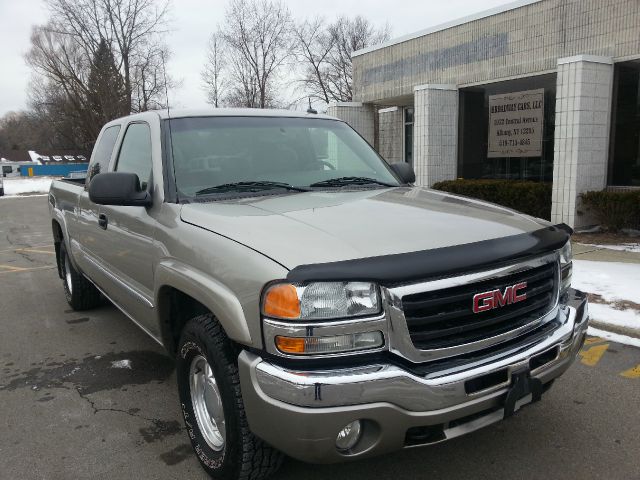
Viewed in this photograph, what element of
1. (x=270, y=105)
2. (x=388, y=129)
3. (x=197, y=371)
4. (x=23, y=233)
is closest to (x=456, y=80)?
(x=388, y=129)

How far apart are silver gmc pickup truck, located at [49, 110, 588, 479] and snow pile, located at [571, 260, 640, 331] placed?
106 inches

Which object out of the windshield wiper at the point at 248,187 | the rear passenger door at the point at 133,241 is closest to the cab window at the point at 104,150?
the rear passenger door at the point at 133,241

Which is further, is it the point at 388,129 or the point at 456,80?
the point at 388,129

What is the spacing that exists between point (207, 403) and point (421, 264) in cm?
141

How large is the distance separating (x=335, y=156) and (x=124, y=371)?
234 centimetres

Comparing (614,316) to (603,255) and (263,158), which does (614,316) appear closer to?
(603,255)

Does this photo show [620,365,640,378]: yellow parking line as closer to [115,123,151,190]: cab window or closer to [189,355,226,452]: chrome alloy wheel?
[189,355,226,452]: chrome alloy wheel

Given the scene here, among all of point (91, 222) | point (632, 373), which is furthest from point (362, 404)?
point (91, 222)

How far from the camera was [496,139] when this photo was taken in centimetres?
1284

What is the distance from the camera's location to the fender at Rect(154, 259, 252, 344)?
222 centimetres

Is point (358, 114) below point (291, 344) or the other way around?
the other way around

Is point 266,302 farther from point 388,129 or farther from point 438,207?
point 388,129

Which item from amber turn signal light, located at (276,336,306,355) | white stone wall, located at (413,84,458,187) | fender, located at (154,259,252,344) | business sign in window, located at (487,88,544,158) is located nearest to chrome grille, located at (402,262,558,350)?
amber turn signal light, located at (276,336,306,355)

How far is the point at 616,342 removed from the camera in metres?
4.63
